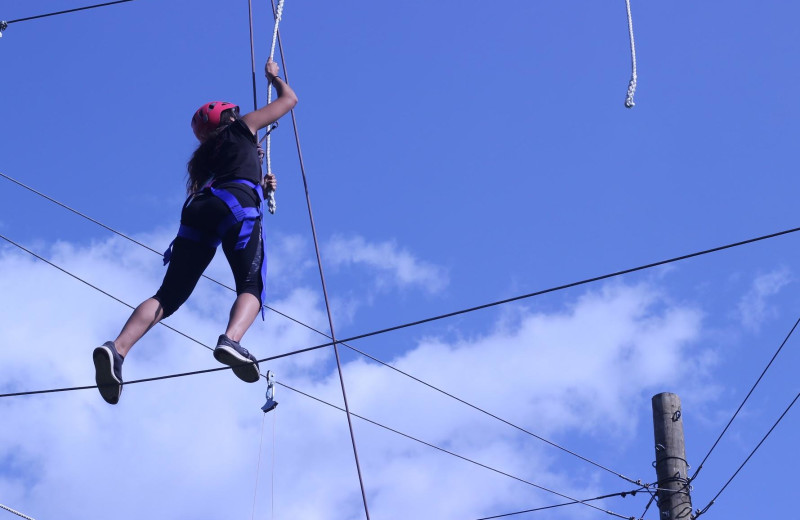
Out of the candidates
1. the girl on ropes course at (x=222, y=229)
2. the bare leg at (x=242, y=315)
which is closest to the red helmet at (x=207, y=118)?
the girl on ropes course at (x=222, y=229)

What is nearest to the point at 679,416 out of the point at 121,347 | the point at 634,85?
the point at 634,85

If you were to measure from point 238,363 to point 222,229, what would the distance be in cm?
65

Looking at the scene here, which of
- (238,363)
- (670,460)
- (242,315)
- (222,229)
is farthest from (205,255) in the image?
(670,460)

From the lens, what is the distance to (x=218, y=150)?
18.4 ft

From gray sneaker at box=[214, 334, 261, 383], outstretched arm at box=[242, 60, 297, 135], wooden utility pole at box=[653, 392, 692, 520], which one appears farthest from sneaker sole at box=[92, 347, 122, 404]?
wooden utility pole at box=[653, 392, 692, 520]

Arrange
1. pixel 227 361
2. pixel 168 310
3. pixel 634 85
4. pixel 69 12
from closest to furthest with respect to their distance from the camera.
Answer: pixel 227 361, pixel 168 310, pixel 634 85, pixel 69 12

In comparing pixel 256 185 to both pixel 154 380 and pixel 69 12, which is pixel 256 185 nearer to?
pixel 154 380

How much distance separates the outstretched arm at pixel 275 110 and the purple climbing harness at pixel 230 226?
27cm

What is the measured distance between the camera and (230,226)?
5.42 meters

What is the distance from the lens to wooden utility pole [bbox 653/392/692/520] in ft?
25.5

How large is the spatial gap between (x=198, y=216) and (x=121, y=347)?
0.64 meters

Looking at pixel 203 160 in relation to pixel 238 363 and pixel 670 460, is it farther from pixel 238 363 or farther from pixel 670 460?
pixel 670 460

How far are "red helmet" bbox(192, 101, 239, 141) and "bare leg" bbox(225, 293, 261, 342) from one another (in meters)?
0.77

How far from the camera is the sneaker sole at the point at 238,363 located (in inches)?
196
